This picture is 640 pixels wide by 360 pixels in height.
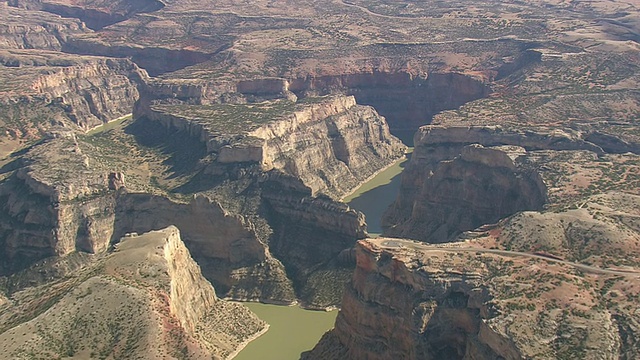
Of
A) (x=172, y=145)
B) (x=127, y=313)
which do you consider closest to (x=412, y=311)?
(x=127, y=313)

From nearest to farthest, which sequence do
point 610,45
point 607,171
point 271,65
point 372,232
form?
point 607,171 → point 372,232 → point 610,45 → point 271,65

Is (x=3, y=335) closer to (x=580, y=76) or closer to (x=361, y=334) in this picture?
(x=361, y=334)

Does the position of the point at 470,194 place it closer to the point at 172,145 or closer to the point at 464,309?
the point at 464,309

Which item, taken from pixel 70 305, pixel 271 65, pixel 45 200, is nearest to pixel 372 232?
pixel 45 200

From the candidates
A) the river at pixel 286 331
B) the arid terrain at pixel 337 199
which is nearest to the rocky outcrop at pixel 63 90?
the arid terrain at pixel 337 199

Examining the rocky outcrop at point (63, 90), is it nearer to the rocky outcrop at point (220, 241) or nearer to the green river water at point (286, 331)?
the rocky outcrop at point (220, 241)

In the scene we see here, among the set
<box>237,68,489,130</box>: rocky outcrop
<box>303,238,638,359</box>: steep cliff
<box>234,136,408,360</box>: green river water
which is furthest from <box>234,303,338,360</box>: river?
<box>237,68,489,130</box>: rocky outcrop

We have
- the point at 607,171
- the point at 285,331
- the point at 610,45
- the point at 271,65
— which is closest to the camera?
the point at 285,331
